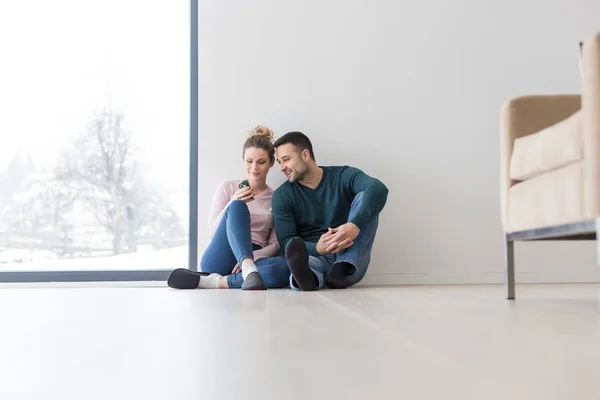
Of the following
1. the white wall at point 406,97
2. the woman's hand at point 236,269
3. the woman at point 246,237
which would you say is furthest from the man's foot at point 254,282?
the white wall at point 406,97

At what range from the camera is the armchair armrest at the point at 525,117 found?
2.37 m

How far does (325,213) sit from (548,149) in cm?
140

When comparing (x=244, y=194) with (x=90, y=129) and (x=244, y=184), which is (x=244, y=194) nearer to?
(x=244, y=184)

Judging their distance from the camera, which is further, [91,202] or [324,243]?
[91,202]

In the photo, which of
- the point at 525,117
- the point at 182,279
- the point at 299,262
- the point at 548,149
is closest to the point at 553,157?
the point at 548,149

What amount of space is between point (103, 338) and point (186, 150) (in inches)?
101

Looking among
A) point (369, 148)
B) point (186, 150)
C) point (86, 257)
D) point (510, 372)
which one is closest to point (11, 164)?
point (86, 257)

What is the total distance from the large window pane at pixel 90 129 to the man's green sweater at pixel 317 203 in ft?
2.65

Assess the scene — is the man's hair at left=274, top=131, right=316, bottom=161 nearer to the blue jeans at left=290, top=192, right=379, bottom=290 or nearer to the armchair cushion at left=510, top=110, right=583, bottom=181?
the blue jeans at left=290, top=192, right=379, bottom=290

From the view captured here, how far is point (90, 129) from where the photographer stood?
3777 mm

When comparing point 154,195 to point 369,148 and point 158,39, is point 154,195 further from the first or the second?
point 369,148

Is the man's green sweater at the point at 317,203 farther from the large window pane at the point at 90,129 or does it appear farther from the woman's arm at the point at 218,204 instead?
the large window pane at the point at 90,129

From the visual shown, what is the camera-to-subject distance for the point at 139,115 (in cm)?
379

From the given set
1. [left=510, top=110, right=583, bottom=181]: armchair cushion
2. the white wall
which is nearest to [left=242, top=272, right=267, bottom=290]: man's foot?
the white wall
